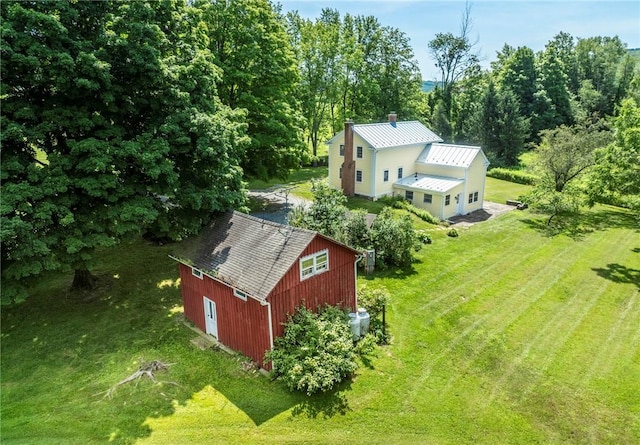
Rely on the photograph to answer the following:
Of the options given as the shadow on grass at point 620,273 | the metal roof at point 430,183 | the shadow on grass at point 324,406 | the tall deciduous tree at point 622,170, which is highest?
the tall deciduous tree at point 622,170

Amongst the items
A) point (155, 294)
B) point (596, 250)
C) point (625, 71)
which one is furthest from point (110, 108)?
point (625, 71)

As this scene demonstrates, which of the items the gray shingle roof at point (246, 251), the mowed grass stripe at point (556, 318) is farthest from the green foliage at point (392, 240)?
the gray shingle roof at point (246, 251)

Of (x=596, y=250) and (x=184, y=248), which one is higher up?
(x=184, y=248)

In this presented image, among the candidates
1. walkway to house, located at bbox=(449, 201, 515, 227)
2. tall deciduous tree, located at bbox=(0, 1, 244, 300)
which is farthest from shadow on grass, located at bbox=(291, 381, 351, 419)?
walkway to house, located at bbox=(449, 201, 515, 227)

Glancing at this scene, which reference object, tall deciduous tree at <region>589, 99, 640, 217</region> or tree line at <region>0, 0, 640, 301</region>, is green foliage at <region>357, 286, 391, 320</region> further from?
tall deciduous tree at <region>589, 99, 640, 217</region>

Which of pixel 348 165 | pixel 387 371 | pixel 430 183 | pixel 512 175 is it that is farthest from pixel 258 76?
pixel 512 175

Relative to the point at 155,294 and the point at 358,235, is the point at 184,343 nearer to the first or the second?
the point at 155,294

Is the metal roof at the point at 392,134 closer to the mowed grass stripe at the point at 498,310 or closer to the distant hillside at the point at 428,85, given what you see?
the mowed grass stripe at the point at 498,310
